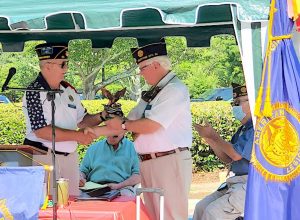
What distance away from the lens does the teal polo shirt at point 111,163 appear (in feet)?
22.3

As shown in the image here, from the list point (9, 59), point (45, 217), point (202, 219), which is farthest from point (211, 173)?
point (9, 59)

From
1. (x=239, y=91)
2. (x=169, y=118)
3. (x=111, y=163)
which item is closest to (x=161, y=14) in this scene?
(x=169, y=118)

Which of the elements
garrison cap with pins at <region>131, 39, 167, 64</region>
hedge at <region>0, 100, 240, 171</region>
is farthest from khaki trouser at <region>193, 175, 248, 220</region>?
hedge at <region>0, 100, 240, 171</region>

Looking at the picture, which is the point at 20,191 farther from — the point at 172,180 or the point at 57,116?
the point at 172,180

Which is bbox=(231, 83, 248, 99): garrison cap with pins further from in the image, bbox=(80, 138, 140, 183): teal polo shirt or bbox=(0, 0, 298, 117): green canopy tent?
bbox=(0, 0, 298, 117): green canopy tent

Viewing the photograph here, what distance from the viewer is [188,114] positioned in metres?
5.86

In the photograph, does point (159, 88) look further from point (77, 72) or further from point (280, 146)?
point (77, 72)

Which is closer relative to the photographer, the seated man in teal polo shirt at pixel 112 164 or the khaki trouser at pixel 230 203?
the khaki trouser at pixel 230 203

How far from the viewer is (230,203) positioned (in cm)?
590

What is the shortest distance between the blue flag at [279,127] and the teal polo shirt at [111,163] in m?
2.42

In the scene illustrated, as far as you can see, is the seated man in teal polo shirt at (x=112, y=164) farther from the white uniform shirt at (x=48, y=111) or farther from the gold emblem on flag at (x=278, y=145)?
the gold emblem on flag at (x=278, y=145)

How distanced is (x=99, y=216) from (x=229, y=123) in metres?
9.19

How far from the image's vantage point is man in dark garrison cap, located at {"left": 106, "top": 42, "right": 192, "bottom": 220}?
565cm

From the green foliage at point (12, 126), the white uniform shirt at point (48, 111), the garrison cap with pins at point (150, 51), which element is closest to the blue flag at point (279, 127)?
the garrison cap with pins at point (150, 51)
